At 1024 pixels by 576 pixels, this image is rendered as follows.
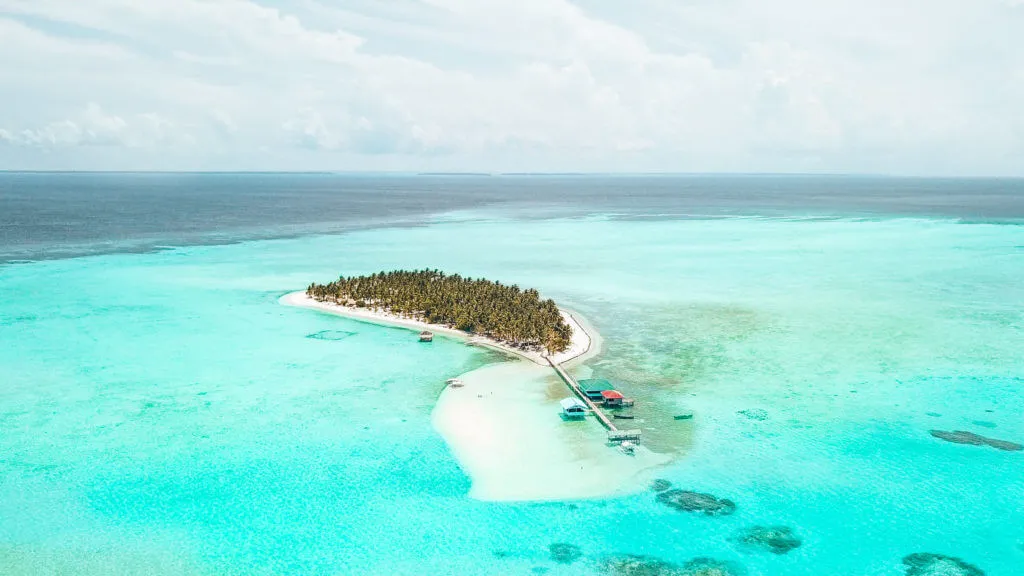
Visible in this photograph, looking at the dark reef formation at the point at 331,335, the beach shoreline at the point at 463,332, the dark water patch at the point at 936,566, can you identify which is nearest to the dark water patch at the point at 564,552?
→ the dark water patch at the point at 936,566

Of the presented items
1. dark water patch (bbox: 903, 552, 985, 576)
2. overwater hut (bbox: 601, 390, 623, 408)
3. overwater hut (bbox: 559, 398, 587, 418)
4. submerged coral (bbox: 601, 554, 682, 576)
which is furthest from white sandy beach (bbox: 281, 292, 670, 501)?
dark water patch (bbox: 903, 552, 985, 576)

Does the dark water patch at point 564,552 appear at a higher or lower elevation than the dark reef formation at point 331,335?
lower

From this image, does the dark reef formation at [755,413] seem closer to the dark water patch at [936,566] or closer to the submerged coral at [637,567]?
the dark water patch at [936,566]

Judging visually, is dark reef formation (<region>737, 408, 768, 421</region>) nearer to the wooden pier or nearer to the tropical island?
the wooden pier

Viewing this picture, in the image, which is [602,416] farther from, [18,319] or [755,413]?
[18,319]

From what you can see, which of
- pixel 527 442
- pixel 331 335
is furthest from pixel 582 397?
pixel 331 335

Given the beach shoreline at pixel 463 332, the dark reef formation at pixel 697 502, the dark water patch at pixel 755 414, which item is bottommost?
the dark reef formation at pixel 697 502
